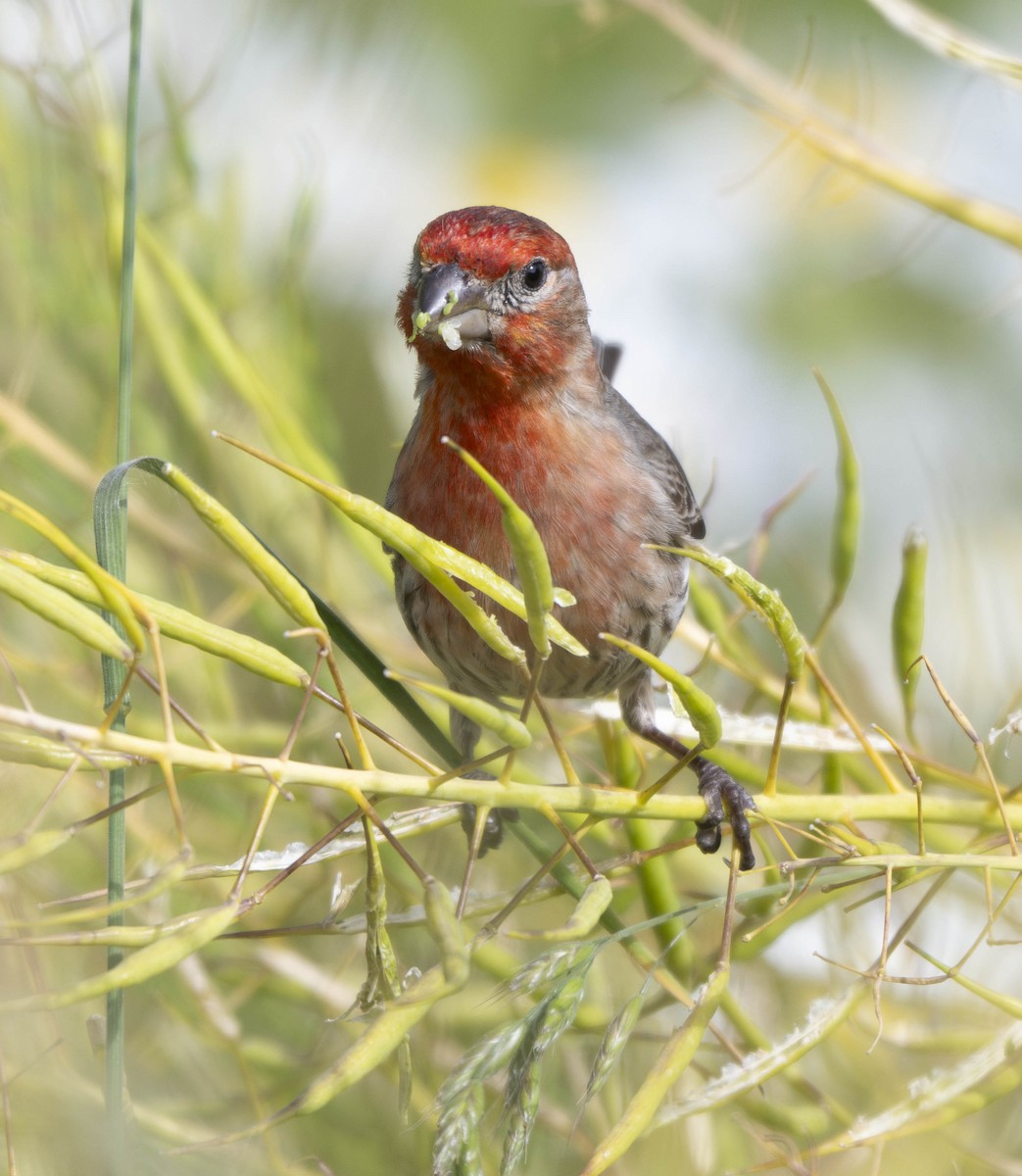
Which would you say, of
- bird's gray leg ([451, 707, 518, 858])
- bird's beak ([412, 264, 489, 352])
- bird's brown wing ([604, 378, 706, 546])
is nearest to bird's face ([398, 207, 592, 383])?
bird's beak ([412, 264, 489, 352])

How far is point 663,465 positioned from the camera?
2859mm

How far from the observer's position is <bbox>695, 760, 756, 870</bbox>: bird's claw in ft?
7.08

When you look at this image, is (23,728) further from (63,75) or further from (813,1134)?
(63,75)

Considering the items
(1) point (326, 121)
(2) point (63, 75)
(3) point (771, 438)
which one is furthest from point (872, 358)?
(2) point (63, 75)

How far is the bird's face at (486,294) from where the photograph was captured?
7.84 feet

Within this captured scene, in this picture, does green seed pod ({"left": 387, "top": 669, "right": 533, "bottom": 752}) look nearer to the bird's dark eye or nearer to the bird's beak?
the bird's beak

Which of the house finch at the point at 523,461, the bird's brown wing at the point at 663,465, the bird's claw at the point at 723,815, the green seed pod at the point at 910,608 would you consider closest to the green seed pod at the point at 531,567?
the green seed pod at the point at 910,608

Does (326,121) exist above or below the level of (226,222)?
above

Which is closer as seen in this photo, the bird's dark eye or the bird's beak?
the bird's beak

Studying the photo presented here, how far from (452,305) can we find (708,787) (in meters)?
0.97

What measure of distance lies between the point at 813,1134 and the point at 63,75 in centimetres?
229

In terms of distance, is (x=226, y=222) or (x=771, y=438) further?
(x=771, y=438)

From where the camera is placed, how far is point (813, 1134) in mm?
2021

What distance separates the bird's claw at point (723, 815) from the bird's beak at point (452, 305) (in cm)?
89
